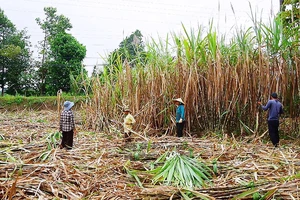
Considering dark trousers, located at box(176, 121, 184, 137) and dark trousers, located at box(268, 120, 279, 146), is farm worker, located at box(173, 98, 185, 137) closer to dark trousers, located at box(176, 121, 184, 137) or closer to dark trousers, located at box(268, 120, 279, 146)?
dark trousers, located at box(176, 121, 184, 137)

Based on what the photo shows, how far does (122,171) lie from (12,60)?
1769 cm

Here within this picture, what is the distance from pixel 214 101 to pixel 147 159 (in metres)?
2.16

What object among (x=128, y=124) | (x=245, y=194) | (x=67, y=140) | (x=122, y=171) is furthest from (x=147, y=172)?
(x=128, y=124)

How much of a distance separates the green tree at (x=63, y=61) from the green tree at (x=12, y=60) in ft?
6.91

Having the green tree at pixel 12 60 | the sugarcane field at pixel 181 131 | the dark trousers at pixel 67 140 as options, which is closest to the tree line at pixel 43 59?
the green tree at pixel 12 60

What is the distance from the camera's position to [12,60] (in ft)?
61.9

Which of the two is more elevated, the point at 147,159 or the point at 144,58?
the point at 144,58

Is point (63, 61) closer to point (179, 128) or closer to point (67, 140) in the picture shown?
point (179, 128)

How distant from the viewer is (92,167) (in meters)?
3.43

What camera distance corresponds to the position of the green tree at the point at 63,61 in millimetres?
17266

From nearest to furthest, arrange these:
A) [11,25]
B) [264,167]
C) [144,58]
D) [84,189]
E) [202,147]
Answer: [84,189] → [264,167] → [202,147] → [144,58] → [11,25]

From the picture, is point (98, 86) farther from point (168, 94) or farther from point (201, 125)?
point (201, 125)

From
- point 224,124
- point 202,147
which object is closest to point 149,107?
point 224,124

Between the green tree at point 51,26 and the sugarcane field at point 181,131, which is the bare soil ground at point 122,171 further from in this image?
the green tree at point 51,26
